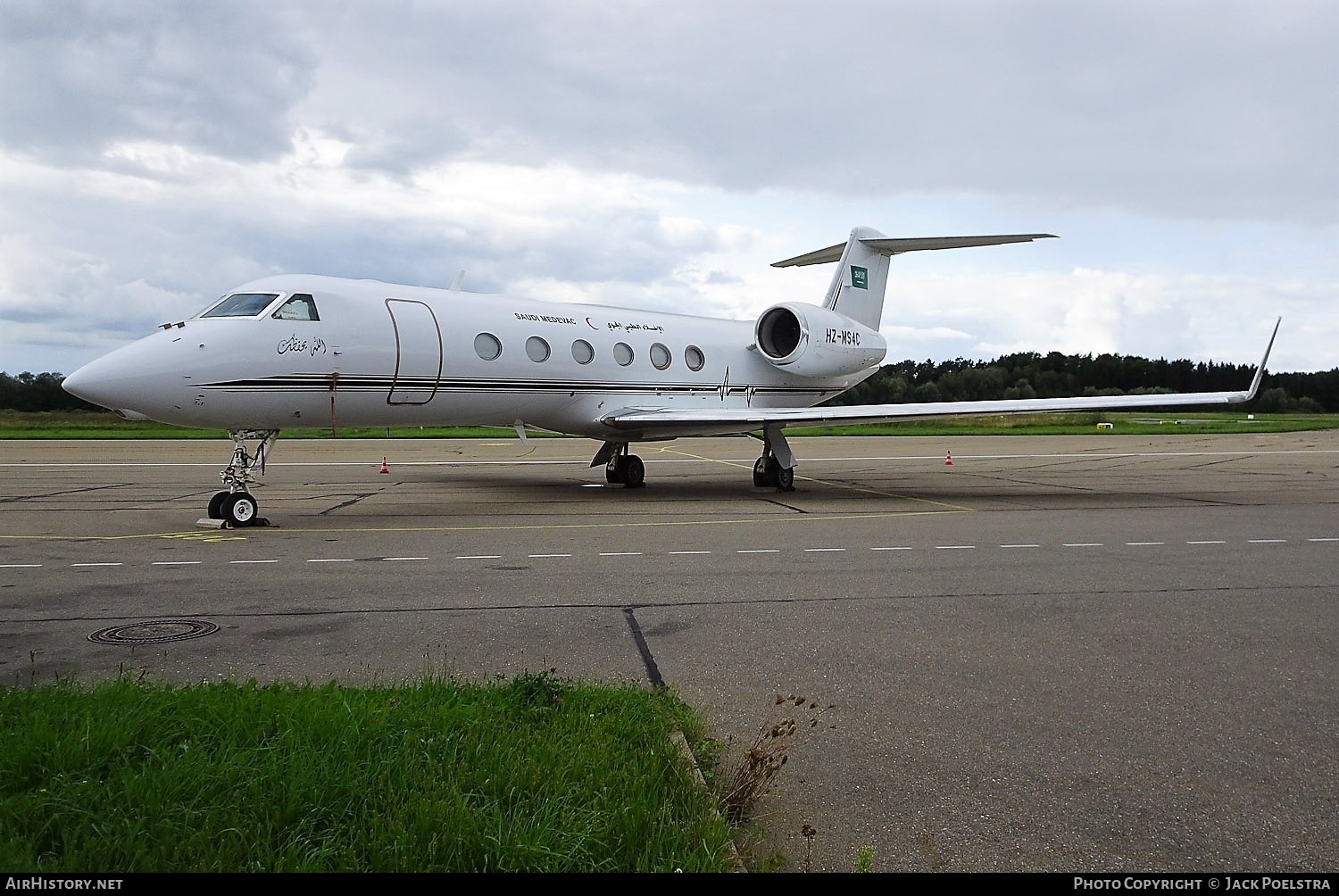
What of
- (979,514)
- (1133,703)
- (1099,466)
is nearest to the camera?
(1133,703)

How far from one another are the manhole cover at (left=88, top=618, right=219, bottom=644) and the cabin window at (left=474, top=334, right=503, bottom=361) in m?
8.42

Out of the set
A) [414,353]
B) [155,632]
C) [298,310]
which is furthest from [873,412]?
[155,632]

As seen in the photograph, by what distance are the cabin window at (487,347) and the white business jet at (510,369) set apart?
19 millimetres

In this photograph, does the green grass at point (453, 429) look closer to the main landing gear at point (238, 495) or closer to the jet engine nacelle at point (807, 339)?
the jet engine nacelle at point (807, 339)

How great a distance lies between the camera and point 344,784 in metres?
3.27

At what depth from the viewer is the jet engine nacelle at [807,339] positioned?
1925cm

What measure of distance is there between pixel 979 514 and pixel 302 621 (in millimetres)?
9822

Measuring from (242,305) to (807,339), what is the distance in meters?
11.0

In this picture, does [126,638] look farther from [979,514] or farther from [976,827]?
[979,514]

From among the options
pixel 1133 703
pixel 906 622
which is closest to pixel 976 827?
pixel 1133 703

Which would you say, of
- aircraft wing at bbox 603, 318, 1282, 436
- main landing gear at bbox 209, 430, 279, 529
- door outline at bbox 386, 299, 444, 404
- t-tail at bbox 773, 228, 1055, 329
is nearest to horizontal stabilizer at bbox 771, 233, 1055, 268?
t-tail at bbox 773, 228, 1055, 329

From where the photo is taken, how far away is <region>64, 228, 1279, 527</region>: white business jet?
11672mm

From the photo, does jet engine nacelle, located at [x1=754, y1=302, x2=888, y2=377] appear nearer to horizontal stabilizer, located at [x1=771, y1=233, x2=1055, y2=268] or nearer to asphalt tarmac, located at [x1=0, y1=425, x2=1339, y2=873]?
horizontal stabilizer, located at [x1=771, y1=233, x2=1055, y2=268]
